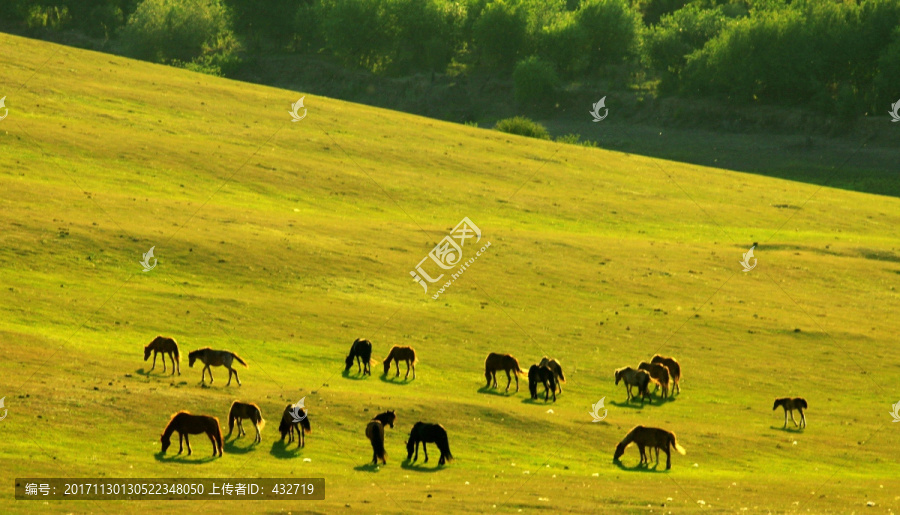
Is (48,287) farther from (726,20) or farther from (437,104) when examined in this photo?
(726,20)

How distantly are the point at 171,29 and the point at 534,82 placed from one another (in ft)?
141

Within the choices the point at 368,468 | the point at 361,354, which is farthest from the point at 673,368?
the point at 368,468

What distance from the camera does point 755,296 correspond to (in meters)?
45.0

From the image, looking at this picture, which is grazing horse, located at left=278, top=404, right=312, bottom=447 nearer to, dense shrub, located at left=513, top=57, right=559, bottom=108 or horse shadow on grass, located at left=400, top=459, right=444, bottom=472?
horse shadow on grass, located at left=400, top=459, right=444, bottom=472

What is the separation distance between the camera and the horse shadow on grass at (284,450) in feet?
73.4

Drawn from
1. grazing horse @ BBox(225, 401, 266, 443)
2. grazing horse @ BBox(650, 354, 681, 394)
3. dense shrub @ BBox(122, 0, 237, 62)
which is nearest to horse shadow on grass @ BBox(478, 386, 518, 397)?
grazing horse @ BBox(650, 354, 681, 394)

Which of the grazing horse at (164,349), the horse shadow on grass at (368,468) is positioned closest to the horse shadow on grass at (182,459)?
the horse shadow on grass at (368,468)

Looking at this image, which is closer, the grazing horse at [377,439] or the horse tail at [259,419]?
the grazing horse at [377,439]

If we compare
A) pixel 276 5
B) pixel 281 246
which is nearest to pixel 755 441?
pixel 281 246

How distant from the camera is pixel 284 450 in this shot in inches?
897

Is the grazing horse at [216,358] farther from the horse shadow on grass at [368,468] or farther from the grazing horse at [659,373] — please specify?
the grazing horse at [659,373]

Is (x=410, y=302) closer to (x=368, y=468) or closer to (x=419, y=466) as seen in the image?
(x=419, y=466)

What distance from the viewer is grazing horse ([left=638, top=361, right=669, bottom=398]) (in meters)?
30.6
